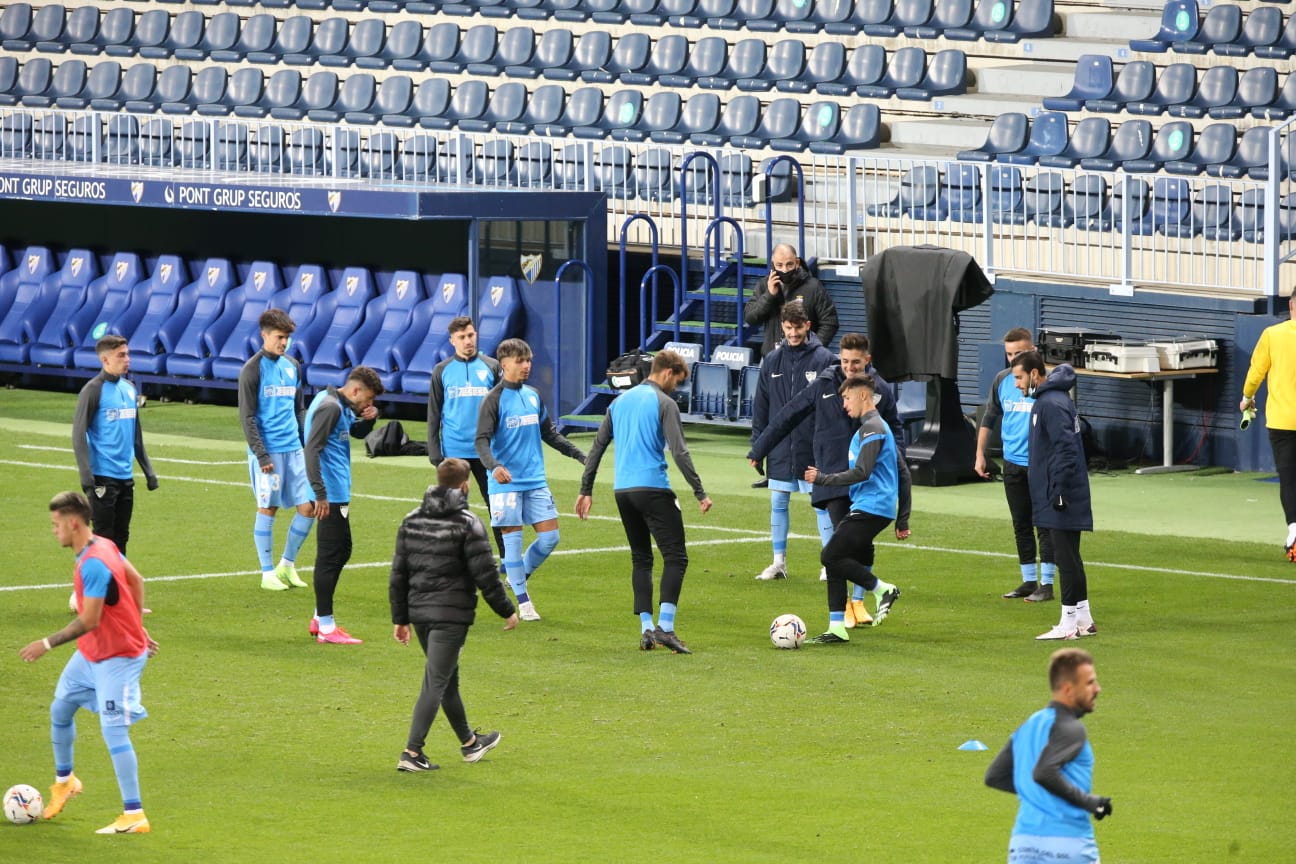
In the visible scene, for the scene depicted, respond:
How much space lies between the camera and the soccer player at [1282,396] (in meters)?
16.1

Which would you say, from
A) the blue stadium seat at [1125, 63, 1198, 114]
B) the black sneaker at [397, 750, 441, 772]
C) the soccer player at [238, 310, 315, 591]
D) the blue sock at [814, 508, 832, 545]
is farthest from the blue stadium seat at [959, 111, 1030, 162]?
the black sneaker at [397, 750, 441, 772]

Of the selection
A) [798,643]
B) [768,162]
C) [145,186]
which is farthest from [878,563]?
[145,186]

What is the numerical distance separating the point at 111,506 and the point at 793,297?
27.3ft

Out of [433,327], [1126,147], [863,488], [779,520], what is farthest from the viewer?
[433,327]

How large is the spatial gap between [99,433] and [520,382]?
8.83ft

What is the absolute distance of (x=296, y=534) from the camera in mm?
15328

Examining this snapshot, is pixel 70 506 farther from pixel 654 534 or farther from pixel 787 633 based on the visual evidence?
pixel 787 633

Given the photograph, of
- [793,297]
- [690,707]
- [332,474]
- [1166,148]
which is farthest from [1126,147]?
Result: [690,707]

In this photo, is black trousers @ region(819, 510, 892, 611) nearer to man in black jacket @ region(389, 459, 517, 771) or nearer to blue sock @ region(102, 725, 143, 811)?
man in black jacket @ region(389, 459, 517, 771)

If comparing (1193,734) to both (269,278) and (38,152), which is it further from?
(38,152)

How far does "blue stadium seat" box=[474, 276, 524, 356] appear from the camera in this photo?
2502 centimetres

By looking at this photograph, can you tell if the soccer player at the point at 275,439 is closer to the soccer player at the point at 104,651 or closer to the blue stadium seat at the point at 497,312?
the soccer player at the point at 104,651

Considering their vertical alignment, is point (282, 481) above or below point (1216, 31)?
below

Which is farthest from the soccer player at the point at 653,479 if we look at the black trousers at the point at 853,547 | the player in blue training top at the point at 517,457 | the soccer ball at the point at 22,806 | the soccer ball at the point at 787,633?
the soccer ball at the point at 22,806
